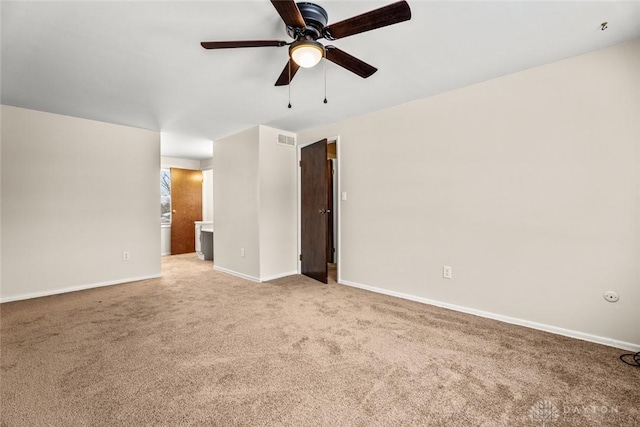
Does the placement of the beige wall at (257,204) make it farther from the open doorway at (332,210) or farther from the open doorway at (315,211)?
the open doorway at (332,210)

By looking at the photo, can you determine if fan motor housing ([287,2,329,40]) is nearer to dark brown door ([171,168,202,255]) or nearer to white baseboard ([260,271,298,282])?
white baseboard ([260,271,298,282])

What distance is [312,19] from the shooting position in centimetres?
168

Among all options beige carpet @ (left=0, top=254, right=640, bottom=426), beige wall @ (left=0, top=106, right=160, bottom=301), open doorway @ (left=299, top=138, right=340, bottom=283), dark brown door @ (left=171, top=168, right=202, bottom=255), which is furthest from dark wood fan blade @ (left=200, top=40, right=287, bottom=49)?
dark brown door @ (left=171, top=168, right=202, bottom=255)

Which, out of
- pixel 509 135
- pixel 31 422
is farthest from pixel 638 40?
pixel 31 422

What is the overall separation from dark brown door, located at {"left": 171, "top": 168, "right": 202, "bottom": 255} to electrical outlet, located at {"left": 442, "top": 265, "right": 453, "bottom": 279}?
591 centimetres

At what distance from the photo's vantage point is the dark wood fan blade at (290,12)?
136cm

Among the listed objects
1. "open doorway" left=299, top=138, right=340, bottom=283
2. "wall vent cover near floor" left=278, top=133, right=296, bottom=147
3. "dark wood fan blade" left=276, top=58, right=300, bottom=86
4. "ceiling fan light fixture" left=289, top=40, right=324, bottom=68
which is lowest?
"open doorway" left=299, top=138, right=340, bottom=283

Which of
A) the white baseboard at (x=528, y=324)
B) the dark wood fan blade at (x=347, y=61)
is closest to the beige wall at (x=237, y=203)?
the white baseboard at (x=528, y=324)

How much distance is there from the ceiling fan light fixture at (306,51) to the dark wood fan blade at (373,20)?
12 centimetres

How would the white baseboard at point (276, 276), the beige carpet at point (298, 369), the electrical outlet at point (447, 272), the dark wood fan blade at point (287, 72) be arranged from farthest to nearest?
the white baseboard at point (276, 276), the electrical outlet at point (447, 272), the dark wood fan blade at point (287, 72), the beige carpet at point (298, 369)

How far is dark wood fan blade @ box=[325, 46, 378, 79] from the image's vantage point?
1819 mm

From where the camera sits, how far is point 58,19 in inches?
72.6

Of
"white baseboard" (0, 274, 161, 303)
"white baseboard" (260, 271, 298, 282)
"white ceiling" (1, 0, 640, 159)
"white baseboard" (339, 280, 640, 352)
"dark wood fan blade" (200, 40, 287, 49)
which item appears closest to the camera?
"dark wood fan blade" (200, 40, 287, 49)

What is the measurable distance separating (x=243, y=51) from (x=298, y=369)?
7.64 ft
